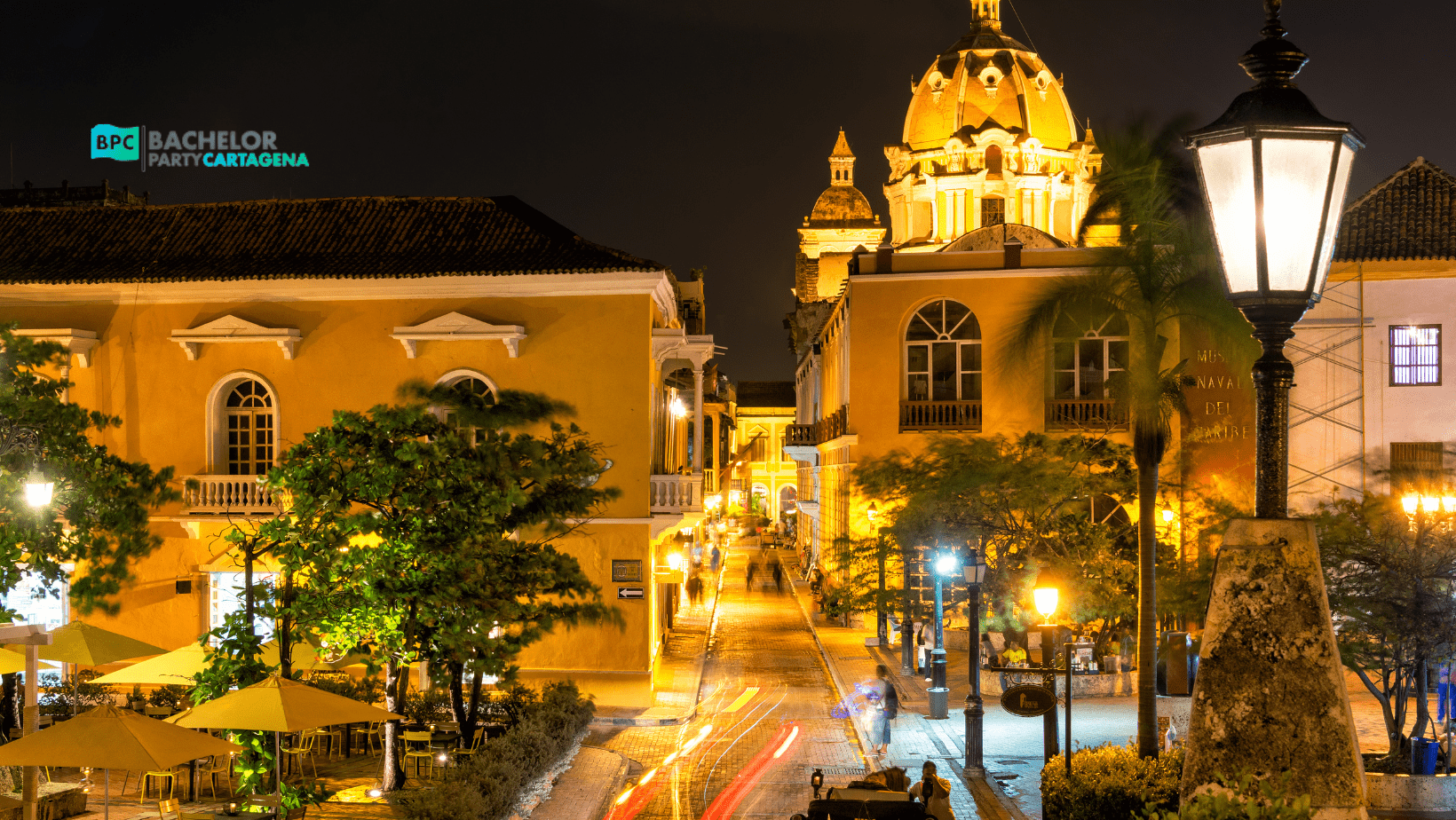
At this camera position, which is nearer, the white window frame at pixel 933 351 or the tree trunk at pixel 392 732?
the tree trunk at pixel 392 732

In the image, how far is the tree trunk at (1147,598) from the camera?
1409 cm

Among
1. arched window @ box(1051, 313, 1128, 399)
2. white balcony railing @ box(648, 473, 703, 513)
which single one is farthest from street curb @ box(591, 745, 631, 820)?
arched window @ box(1051, 313, 1128, 399)

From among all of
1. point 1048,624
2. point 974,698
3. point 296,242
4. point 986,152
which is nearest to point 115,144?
point 296,242

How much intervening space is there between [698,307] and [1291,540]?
101 feet

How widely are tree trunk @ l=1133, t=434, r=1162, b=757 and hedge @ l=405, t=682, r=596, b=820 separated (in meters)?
7.10

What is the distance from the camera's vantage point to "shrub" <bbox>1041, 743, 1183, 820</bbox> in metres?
11.8

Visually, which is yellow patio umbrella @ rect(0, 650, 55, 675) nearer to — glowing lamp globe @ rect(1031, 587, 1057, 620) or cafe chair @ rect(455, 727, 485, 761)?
cafe chair @ rect(455, 727, 485, 761)

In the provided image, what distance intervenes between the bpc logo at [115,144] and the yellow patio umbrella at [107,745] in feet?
78.7

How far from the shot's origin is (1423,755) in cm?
1567

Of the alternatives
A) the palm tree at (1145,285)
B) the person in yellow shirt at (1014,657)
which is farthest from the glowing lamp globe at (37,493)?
the person in yellow shirt at (1014,657)

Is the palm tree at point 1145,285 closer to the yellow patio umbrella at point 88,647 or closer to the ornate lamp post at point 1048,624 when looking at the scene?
the ornate lamp post at point 1048,624

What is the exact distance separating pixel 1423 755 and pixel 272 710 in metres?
13.7

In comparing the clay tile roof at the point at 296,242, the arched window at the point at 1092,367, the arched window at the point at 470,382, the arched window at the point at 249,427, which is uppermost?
the clay tile roof at the point at 296,242

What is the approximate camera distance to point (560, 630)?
23.6 meters
